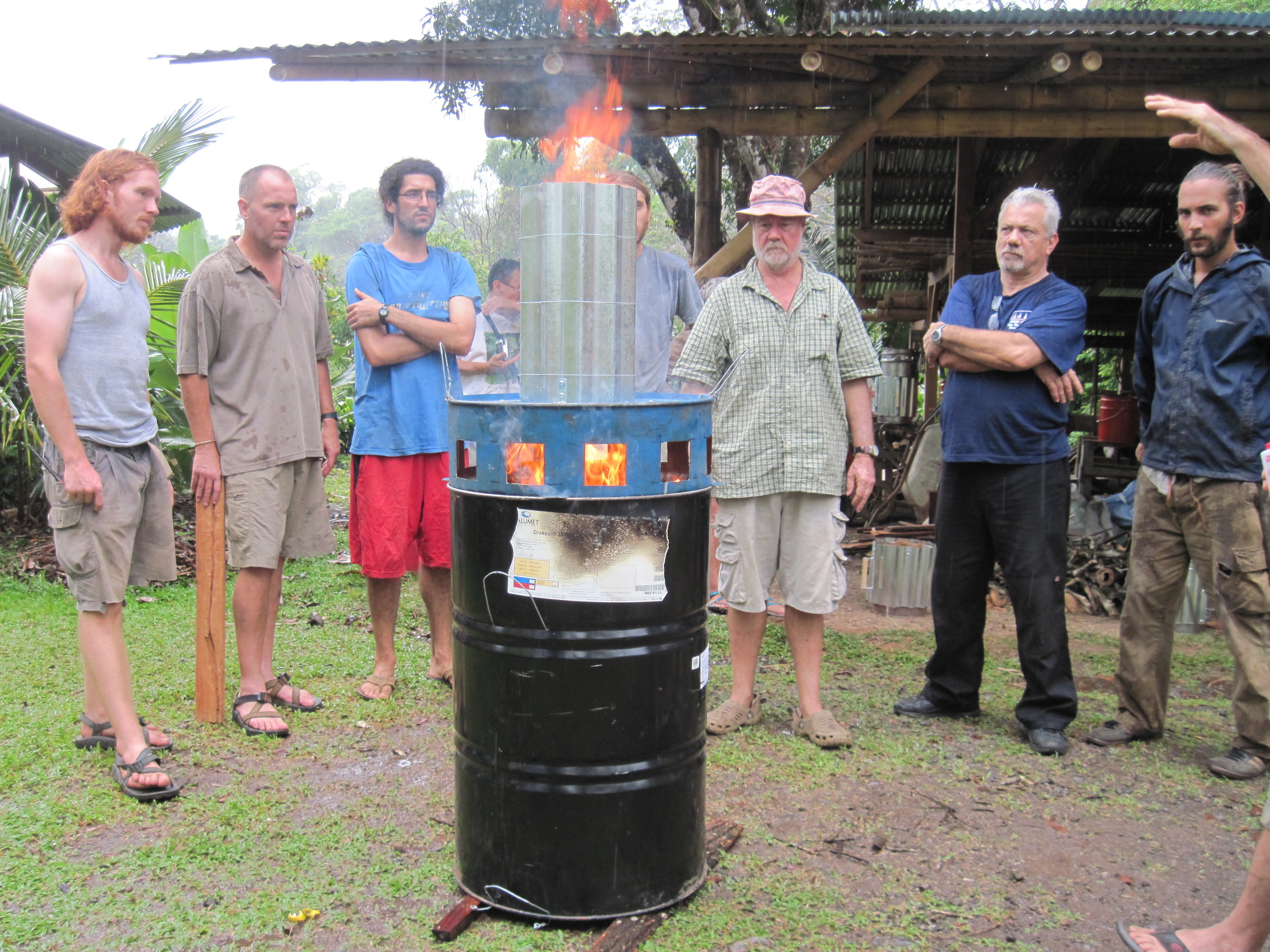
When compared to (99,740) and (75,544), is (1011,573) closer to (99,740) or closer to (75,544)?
(75,544)

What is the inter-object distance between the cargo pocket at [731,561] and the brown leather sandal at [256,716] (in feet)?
6.26

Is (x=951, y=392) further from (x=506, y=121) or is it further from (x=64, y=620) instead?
(x=64, y=620)

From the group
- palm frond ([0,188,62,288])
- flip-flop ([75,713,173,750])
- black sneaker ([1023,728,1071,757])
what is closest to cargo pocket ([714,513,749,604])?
black sneaker ([1023,728,1071,757])

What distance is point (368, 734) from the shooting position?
4.18 metres

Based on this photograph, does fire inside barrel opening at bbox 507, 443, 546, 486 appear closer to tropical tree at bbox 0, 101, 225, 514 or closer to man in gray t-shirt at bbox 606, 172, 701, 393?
man in gray t-shirt at bbox 606, 172, 701, 393

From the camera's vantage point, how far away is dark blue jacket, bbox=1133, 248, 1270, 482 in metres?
3.86

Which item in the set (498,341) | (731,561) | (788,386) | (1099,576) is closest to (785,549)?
(731,561)

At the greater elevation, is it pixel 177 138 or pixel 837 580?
pixel 177 138

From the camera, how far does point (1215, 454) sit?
3.89 m

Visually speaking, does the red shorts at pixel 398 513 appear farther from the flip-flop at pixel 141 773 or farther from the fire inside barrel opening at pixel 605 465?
the fire inside barrel opening at pixel 605 465

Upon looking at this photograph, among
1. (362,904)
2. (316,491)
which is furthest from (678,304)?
(362,904)

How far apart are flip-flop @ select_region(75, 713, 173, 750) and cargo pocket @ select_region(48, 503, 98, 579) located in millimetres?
Result: 692

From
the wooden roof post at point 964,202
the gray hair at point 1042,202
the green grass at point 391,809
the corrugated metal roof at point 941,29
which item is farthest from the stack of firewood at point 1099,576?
the gray hair at point 1042,202

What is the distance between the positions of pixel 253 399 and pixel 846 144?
4425 millimetres
